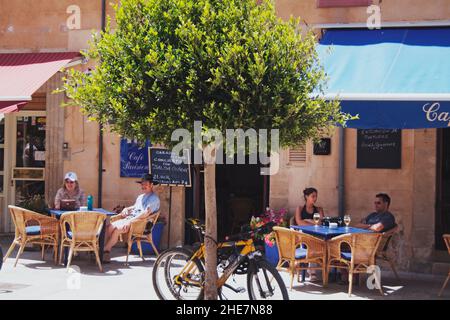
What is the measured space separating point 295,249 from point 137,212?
3.10 meters

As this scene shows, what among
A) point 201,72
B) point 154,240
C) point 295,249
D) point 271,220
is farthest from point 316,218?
point 201,72

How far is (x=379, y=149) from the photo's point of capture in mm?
10445

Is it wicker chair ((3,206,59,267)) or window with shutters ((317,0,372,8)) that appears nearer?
wicker chair ((3,206,59,267))

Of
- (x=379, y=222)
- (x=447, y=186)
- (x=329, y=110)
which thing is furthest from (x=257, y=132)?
(x=447, y=186)

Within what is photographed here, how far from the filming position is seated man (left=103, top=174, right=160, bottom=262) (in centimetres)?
1014

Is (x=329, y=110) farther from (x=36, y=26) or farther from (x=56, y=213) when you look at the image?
(x=36, y=26)

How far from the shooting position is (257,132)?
6016 mm

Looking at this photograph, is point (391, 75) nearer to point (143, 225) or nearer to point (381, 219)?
point (381, 219)

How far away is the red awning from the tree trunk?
452 cm

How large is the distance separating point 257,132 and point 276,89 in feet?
1.37

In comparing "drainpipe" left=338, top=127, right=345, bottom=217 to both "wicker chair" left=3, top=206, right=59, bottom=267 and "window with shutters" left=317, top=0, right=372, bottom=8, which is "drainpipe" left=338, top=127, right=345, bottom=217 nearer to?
"window with shutters" left=317, top=0, right=372, bottom=8

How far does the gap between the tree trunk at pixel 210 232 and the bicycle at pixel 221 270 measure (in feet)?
0.44

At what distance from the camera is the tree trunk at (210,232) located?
21.4 ft

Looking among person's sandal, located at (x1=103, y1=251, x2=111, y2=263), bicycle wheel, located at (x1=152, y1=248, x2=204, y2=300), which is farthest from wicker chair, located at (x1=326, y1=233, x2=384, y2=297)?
person's sandal, located at (x1=103, y1=251, x2=111, y2=263)
